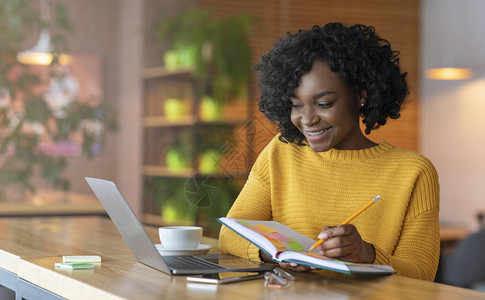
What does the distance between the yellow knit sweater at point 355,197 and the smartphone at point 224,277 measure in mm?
218

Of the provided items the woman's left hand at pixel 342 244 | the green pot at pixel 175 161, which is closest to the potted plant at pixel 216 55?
the green pot at pixel 175 161

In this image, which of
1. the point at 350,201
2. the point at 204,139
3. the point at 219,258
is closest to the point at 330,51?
the point at 350,201

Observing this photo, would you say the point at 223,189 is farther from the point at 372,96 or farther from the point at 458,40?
the point at 372,96

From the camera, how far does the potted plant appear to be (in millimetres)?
4535

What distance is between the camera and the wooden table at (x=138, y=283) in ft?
3.44

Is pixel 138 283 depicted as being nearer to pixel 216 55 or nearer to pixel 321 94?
pixel 321 94

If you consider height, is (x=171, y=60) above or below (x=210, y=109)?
above

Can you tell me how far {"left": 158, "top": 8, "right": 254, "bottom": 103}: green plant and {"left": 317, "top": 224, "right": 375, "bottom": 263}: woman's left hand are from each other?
10.9ft

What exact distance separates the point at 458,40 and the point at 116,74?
7.62 ft

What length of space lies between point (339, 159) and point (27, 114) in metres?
3.23

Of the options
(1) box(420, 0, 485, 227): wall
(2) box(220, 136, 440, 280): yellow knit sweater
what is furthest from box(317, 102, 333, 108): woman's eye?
(1) box(420, 0, 485, 227): wall

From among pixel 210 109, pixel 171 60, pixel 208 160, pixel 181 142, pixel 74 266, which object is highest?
pixel 171 60

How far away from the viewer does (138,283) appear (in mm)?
1144

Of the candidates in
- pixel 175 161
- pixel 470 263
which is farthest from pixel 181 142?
pixel 470 263
